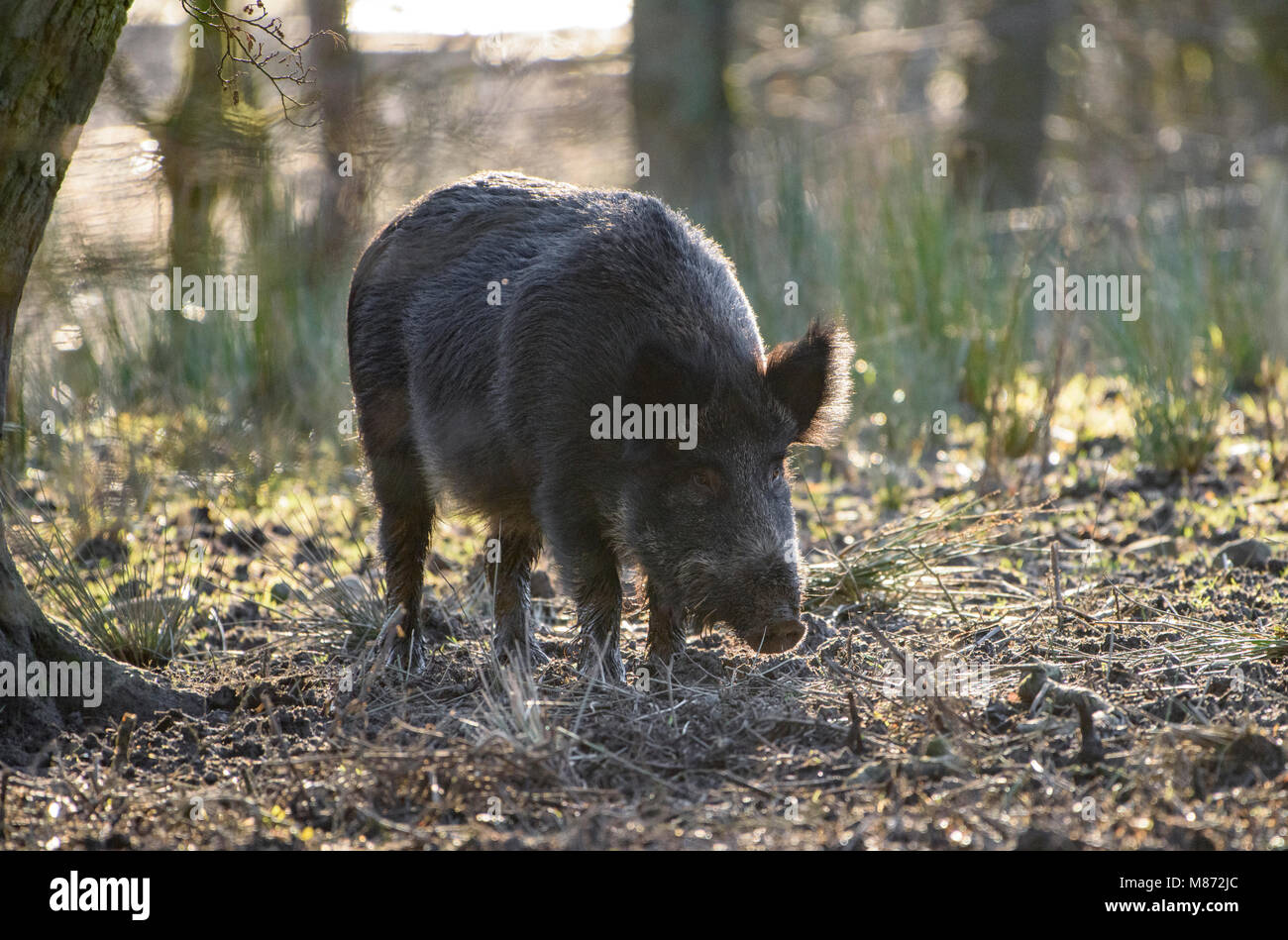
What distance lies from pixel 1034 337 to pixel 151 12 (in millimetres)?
7143

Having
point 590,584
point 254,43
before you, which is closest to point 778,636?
point 590,584

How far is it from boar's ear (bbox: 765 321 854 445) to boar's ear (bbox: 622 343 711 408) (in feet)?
0.96

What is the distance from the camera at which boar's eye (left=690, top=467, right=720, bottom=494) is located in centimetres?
400

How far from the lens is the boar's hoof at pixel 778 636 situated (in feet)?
12.6

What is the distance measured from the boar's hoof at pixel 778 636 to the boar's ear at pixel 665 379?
2.40 feet

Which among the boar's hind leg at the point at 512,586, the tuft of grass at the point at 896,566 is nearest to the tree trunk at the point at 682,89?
the tuft of grass at the point at 896,566

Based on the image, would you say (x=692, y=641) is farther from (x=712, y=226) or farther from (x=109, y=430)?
(x=712, y=226)

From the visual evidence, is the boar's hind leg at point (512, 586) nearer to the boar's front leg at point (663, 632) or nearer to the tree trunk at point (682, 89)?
the boar's front leg at point (663, 632)

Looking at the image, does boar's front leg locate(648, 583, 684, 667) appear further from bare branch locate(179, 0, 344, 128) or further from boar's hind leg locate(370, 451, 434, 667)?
bare branch locate(179, 0, 344, 128)

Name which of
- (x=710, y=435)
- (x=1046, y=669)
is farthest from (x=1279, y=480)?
(x=710, y=435)

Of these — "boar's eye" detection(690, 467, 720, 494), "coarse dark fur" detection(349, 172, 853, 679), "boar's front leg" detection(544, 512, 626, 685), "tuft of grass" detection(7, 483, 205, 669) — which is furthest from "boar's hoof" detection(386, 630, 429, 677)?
"boar's eye" detection(690, 467, 720, 494)

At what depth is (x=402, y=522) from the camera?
186 inches

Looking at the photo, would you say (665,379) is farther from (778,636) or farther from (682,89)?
(682,89)

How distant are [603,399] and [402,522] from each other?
1155 mm
